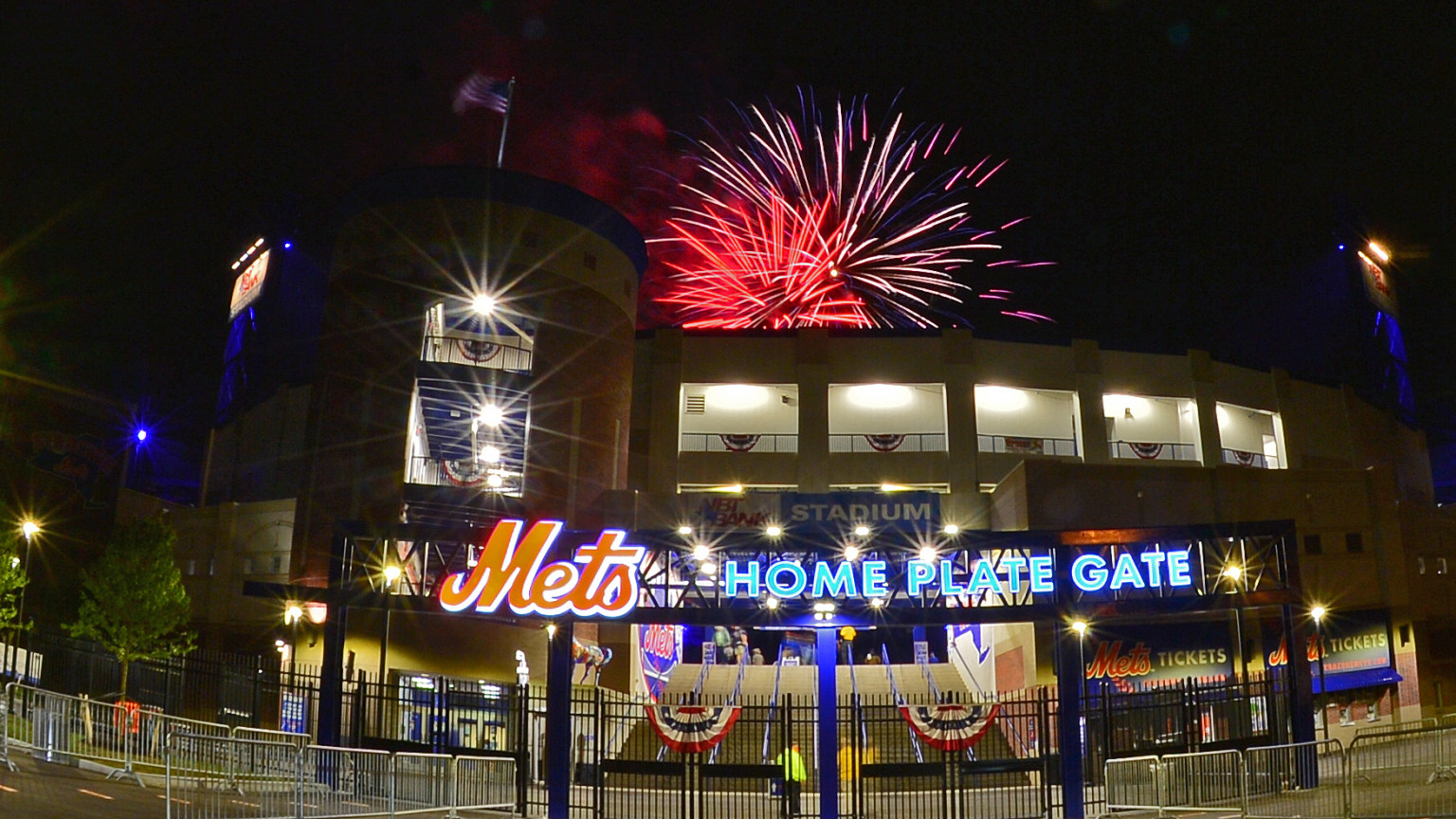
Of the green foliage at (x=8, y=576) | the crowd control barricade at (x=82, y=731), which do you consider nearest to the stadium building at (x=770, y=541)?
the crowd control barricade at (x=82, y=731)

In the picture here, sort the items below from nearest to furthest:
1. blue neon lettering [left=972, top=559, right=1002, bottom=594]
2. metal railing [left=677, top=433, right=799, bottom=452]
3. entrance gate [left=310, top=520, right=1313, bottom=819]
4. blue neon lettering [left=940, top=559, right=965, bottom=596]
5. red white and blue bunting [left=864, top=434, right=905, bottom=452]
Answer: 1. entrance gate [left=310, top=520, right=1313, bottom=819]
2. blue neon lettering [left=940, top=559, right=965, bottom=596]
3. blue neon lettering [left=972, top=559, right=1002, bottom=594]
4. red white and blue bunting [left=864, top=434, right=905, bottom=452]
5. metal railing [left=677, top=433, right=799, bottom=452]

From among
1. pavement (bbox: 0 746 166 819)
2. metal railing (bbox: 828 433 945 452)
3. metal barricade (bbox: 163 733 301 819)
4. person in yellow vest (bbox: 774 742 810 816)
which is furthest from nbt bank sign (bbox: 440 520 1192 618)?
metal railing (bbox: 828 433 945 452)

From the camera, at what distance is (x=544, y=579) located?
23.8 meters

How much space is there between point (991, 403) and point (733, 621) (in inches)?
1239

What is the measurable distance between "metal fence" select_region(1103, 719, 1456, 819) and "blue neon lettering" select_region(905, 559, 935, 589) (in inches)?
210

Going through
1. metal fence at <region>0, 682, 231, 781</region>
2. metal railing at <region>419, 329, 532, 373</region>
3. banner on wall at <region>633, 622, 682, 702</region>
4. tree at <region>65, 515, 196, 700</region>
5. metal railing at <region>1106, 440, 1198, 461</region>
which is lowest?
metal fence at <region>0, 682, 231, 781</region>

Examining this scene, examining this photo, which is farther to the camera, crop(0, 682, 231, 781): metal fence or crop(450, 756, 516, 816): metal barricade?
crop(0, 682, 231, 781): metal fence

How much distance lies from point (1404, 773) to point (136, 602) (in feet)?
105

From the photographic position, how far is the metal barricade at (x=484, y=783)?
68.6 feet

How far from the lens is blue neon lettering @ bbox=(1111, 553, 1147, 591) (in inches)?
920

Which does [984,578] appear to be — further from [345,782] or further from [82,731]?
[82,731]

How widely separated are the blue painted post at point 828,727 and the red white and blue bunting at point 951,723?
67.1 inches

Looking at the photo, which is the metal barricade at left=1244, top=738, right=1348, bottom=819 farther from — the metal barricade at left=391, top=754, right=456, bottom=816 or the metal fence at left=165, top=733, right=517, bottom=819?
the metal barricade at left=391, top=754, right=456, bottom=816

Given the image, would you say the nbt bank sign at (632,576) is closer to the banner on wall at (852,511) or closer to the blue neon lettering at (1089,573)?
the blue neon lettering at (1089,573)
